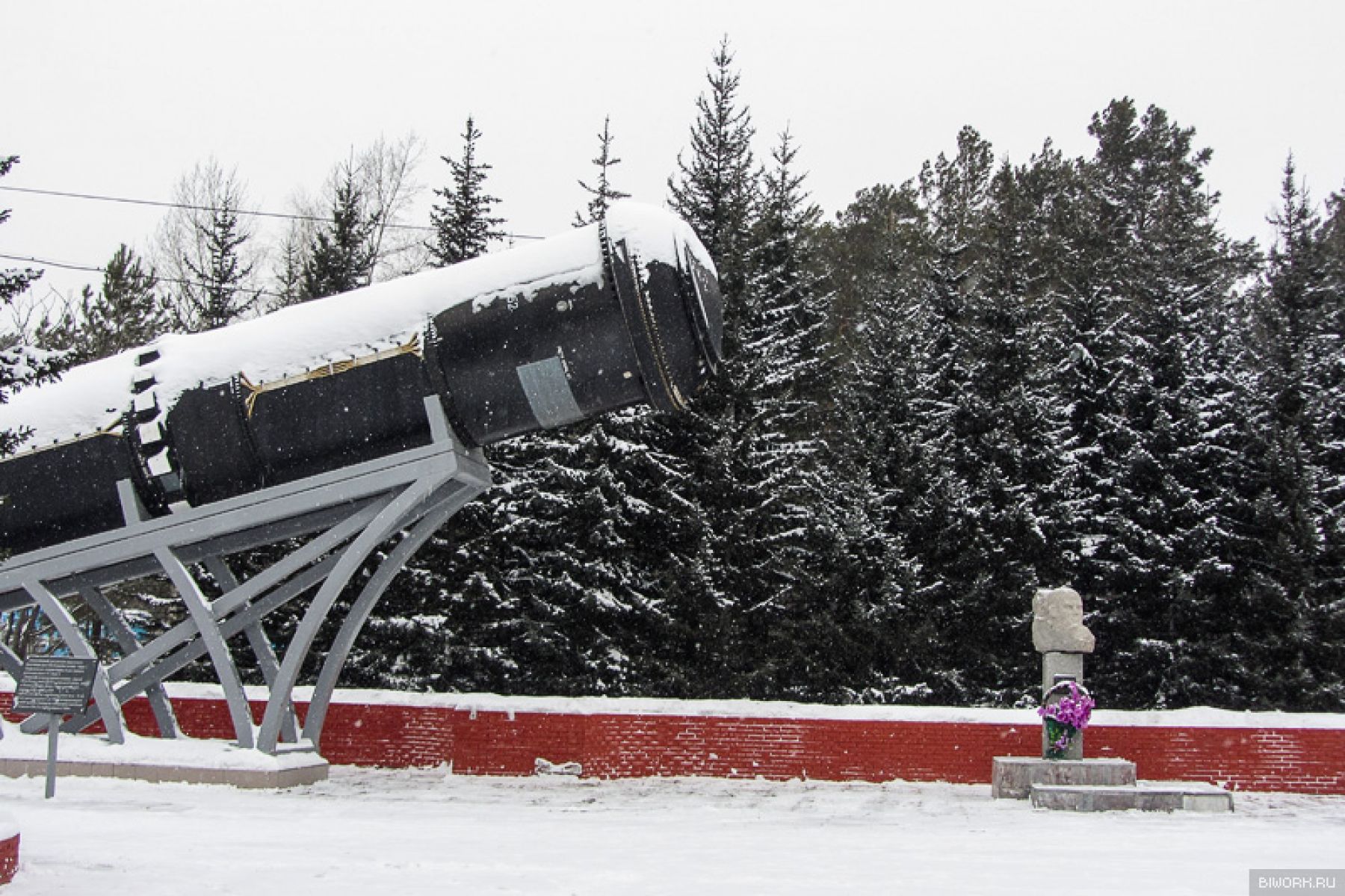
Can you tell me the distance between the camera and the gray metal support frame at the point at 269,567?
1149 centimetres

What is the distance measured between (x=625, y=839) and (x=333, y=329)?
5751 millimetres

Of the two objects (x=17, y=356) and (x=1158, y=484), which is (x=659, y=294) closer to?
(x=17, y=356)

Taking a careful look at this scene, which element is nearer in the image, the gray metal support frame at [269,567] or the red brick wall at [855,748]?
the gray metal support frame at [269,567]

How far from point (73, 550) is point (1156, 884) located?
10445 mm

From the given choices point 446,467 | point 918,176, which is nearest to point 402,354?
point 446,467

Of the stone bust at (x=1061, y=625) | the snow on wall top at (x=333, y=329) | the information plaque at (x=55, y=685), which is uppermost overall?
the snow on wall top at (x=333, y=329)

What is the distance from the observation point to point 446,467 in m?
11.3

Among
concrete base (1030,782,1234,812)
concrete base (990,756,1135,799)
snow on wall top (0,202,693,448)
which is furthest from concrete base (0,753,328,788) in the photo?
concrete base (1030,782,1234,812)

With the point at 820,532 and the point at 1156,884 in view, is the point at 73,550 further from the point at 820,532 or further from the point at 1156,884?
the point at 820,532

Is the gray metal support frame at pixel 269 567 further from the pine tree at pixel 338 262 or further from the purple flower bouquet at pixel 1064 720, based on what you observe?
the pine tree at pixel 338 262

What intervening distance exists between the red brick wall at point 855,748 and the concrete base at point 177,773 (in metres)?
2.84

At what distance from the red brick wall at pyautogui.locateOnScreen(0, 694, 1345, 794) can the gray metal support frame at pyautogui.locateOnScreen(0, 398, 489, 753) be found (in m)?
2.78

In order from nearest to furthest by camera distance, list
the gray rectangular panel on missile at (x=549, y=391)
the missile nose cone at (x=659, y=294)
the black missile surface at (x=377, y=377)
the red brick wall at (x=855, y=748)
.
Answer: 1. the missile nose cone at (x=659, y=294)
2. the black missile surface at (x=377, y=377)
3. the gray rectangular panel on missile at (x=549, y=391)
4. the red brick wall at (x=855, y=748)

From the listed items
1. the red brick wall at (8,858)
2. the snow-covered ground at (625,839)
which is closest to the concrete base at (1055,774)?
the snow-covered ground at (625,839)
